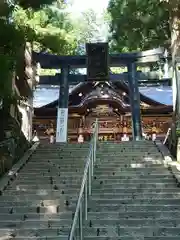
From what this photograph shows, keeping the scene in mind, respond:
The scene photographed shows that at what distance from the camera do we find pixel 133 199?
7.48 m

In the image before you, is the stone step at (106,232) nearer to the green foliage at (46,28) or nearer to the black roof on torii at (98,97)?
the green foliage at (46,28)

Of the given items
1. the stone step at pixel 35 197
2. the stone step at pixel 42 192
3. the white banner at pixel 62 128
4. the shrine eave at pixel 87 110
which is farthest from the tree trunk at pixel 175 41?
the shrine eave at pixel 87 110

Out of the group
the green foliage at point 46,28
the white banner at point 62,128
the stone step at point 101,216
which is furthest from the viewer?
the green foliage at point 46,28

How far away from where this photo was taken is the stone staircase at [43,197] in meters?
6.10

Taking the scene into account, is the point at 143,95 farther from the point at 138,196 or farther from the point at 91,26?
the point at 91,26

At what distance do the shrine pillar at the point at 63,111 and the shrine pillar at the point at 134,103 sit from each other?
245 cm

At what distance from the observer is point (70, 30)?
2277 centimetres

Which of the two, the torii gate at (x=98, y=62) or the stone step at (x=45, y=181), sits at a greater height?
the torii gate at (x=98, y=62)

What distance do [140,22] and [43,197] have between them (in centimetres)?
968

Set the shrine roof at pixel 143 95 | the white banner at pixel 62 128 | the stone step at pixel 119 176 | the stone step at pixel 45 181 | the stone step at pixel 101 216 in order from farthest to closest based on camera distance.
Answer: the shrine roof at pixel 143 95 → the white banner at pixel 62 128 → the stone step at pixel 119 176 → the stone step at pixel 45 181 → the stone step at pixel 101 216

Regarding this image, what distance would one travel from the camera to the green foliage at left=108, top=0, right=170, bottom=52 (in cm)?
1432

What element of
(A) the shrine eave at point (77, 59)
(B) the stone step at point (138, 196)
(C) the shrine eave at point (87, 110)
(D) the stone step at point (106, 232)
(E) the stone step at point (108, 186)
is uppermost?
(A) the shrine eave at point (77, 59)

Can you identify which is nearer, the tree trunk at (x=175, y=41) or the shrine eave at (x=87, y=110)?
the tree trunk at (x=175, y=41)

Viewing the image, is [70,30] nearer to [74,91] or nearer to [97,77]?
[74,91]
